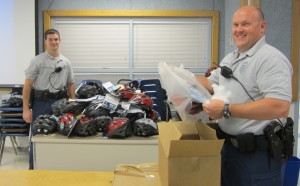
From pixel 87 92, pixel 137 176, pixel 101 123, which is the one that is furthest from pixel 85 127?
pixel 137 176

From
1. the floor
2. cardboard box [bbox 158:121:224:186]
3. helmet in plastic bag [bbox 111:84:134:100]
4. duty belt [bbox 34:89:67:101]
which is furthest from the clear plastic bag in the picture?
the floor

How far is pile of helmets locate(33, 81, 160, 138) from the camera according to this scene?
231 centimetres

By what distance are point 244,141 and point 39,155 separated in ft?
4.88

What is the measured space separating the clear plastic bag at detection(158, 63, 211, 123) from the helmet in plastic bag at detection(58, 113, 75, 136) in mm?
1165

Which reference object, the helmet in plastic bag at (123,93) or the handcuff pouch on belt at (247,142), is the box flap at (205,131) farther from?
the helmet in plastic bag at (123,93)

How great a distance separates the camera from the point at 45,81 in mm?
3543

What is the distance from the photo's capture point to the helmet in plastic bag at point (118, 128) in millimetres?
2266

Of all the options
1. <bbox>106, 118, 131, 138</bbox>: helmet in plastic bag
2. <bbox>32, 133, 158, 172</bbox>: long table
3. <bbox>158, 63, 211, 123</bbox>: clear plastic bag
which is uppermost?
<bbox>158, 63, 211, 123</bbox>: clear plastic bag

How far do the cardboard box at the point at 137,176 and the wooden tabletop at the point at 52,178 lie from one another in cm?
6

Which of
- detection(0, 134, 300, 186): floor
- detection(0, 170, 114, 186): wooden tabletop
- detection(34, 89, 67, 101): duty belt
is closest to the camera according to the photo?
detection(0, 170, 114, 186): wooden tabletop

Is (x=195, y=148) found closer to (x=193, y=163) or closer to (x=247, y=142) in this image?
(x=193, y=163)

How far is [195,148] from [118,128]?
3.78 ft

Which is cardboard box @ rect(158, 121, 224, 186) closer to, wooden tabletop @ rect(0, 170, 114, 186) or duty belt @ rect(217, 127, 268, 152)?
duty belt @ rect(217, 127, 268, 152)

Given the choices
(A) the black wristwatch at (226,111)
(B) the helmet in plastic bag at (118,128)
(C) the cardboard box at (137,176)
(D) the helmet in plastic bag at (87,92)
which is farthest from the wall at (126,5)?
(A) the black wristwatch at (226,111)
